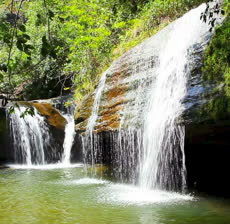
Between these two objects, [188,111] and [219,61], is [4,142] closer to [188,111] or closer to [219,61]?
[188,111]

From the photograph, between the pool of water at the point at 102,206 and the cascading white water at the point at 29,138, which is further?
the cascading white water at the point at 29,138

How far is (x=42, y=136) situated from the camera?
14.5 m

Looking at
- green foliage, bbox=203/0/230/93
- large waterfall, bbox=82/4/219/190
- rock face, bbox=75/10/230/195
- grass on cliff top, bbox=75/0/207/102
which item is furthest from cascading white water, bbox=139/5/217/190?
grass on cliff top, bbox=75/0/207/102

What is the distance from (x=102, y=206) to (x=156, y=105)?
243 centimetres

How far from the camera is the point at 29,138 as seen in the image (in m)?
14.6

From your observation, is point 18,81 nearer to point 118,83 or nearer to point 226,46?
point 118,83

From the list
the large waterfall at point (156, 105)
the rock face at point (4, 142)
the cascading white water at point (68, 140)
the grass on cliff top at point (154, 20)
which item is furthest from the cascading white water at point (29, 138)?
the large waterfall at point (156, 105)

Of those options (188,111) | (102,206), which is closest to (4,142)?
(102,206)

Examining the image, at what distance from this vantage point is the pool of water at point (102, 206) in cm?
509

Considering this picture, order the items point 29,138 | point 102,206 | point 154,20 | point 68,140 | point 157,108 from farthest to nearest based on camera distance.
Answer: point 29,138, point 68,140, point 154,20, point 157,108, point 102,206

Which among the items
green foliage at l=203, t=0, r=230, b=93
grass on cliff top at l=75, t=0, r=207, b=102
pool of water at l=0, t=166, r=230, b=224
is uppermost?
grass on cliff top at l=75, t=0, r=207, b=102

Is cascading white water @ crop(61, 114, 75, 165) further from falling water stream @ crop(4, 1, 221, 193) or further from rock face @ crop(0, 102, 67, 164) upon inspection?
falling water stream @ crop(4, 1, 221, 193)

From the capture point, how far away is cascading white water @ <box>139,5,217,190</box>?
6.41m

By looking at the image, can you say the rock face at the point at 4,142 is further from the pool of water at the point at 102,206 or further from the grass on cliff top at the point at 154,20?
the pool of water at the point at 102,206
